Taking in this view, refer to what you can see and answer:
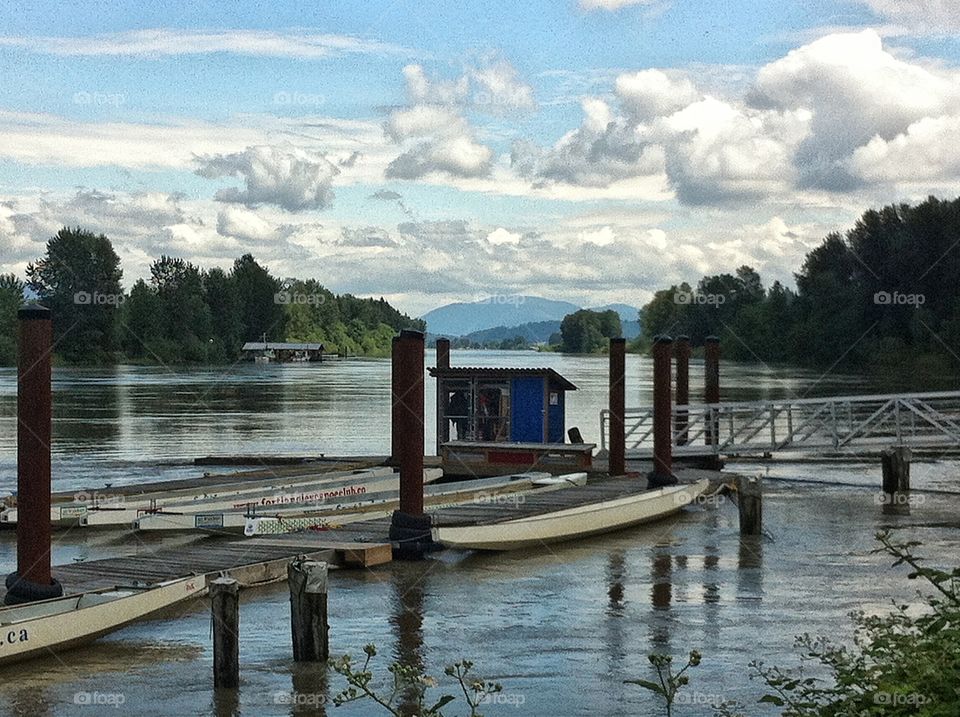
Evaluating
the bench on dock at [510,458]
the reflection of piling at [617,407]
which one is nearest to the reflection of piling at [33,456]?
the reflection of piling at [617,407]

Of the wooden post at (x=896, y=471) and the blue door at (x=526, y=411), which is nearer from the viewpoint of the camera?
the wooden post at (x=896, y=471)

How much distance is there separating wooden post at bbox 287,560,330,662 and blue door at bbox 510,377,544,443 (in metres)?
21.1

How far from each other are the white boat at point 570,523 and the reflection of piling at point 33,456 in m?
8.37

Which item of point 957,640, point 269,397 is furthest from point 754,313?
point 957,640

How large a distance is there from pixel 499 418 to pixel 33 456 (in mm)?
21921

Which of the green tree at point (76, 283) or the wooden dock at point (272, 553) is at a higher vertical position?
the green tree at point (76, 283)

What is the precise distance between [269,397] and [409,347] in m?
80.5

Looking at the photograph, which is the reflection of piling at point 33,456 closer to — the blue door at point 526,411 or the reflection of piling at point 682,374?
the blue door at point 526,411

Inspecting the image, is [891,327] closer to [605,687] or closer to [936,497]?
[936,497]

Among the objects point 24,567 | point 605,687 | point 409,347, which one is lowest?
point 605,687

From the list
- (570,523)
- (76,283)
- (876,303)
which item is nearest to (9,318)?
(76,283)

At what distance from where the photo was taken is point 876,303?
11794 cm

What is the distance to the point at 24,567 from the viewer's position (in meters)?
17.8

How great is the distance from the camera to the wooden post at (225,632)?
15992 mm
